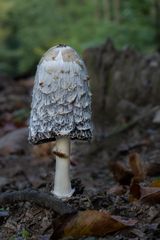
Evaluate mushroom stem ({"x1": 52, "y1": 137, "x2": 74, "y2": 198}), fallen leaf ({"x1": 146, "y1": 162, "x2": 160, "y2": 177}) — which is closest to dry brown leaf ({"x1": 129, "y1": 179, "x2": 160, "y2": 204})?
mushroom stem ({"x1": 52, "y1": 137, "x2": 74, "y2": 198})

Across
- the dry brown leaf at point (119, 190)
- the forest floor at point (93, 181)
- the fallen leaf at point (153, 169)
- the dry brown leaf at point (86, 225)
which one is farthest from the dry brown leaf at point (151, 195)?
the fallen leaf at point (153, 169)

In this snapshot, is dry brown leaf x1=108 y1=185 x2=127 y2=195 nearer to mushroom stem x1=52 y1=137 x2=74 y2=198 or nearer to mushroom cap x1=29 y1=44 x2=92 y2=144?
mushroom stem x1=52 y1=137 x2=74 y2=198

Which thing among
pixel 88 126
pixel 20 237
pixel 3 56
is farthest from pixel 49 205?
pixel 3 56

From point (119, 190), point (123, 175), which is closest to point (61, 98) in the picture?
point (119, 190)

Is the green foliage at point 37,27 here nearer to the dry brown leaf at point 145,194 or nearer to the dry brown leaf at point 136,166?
the dry brown leaf at point 136,166

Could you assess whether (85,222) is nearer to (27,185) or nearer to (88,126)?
(88,126)

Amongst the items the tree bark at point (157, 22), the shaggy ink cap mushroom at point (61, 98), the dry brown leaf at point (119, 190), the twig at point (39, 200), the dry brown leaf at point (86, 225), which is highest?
the tree bark at point (157, 22)

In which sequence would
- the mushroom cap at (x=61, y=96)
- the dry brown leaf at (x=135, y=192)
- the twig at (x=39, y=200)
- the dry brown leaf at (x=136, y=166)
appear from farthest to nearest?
the dry brown leaf at (x=136, y=166) → the dry brown leaf at (x=135, y=192) → the mushroom cap at (x=61, y=96) → the twig at (x=39, y=200)
